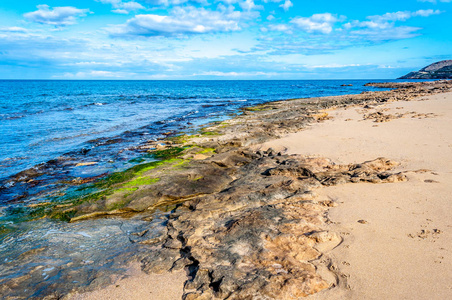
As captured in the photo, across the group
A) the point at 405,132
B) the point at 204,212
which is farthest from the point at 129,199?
the point at 405,132

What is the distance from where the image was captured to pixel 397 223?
5496 millimetres

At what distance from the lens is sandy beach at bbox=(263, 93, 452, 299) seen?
3986 millimetres

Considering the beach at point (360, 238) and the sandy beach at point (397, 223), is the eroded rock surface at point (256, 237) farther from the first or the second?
the sandy beach at point (397, 223)

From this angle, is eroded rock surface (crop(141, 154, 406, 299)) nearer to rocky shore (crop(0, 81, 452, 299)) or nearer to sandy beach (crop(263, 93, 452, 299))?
rocky shore (crop(0, 81, 452, 299))

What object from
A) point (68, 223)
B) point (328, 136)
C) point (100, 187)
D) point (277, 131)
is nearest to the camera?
point (68, 223)

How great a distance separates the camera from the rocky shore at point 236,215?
4.21 m

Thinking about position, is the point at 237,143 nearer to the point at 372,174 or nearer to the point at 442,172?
the point at 372,174

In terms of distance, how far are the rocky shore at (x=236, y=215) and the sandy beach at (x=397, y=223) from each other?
11.7 inches

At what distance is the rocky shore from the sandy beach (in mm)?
298

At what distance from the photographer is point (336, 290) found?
3.97 m

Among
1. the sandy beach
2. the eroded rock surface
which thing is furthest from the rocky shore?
the sandy beach

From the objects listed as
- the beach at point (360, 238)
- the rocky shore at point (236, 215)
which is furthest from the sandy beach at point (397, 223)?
the rocky shore at point (236, 215)

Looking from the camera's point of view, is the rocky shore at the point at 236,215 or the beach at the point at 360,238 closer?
the beach at the point at 360,238

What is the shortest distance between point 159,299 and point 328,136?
11.2 meters
